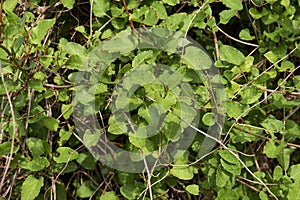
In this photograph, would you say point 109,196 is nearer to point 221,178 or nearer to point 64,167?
point 64,167

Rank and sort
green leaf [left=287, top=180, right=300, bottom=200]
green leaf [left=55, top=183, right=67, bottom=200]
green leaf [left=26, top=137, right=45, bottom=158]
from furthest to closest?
1. green leaf [left=55, top=183, right=67, bottom=200]
2. green leaf [left=26, top=137, right=45, bottom=158]
3. green leaf [left=287, top=180, right=300, bottom=200]

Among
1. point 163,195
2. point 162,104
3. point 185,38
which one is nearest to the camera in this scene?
point 162,104

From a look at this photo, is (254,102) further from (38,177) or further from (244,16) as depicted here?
(38,177)

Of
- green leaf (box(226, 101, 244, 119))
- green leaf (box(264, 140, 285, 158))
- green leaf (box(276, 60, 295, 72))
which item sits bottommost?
Answer: green leaf (box(264, 140, 285, 158))

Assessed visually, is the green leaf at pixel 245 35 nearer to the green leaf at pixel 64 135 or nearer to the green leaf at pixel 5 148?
the green leaf at pixel 64 135

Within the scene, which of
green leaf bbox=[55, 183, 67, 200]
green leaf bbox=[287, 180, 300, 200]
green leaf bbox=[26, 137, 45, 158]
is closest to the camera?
green leaf bbox=[287, 180, 300, 200]

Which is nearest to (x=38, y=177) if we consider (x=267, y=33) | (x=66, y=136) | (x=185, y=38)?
(x=66, y=136)

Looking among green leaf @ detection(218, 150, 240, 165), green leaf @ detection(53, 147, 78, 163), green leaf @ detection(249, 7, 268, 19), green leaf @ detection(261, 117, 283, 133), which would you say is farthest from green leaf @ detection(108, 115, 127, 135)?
green leaf @ detection(249, 7, 268, 19)

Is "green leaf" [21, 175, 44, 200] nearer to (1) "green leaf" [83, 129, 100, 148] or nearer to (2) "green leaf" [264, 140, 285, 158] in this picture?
(1) "green leaf" [83, 129, 100, 148]
